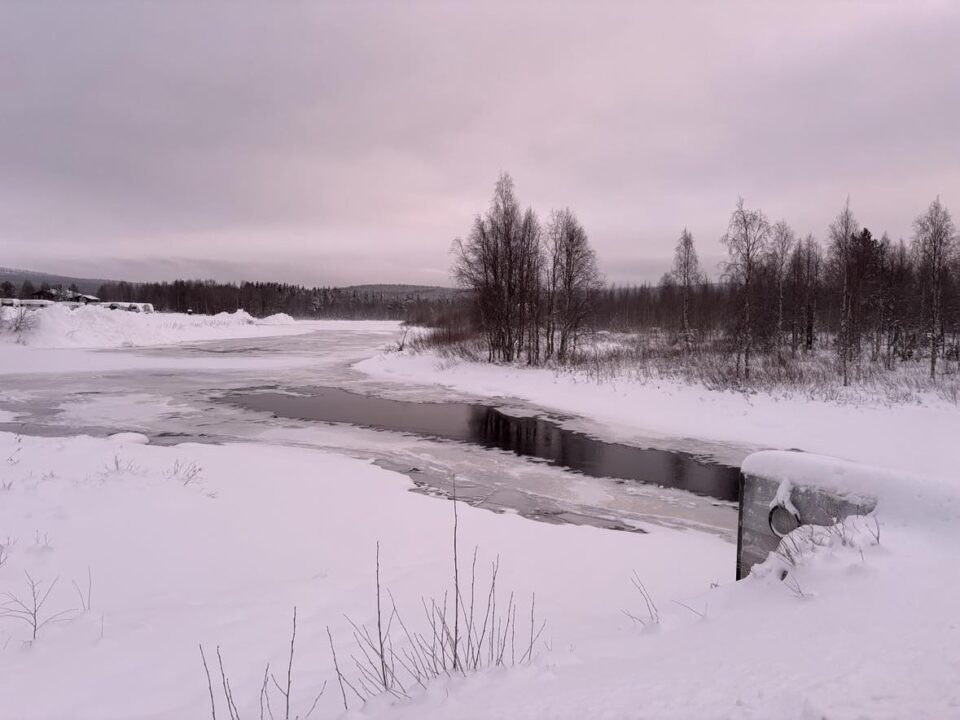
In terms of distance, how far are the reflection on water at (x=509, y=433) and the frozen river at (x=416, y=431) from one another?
0.12ft

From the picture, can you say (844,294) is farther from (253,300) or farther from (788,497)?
(253,300)

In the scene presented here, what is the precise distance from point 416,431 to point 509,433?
8.56 feet

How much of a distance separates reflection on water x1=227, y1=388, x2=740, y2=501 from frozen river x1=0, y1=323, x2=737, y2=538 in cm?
4

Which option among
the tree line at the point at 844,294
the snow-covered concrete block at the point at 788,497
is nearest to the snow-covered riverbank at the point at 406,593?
the snow-covered concrete block at the point at 788,497

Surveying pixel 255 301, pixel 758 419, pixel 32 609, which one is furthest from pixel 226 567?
pixel 255 301

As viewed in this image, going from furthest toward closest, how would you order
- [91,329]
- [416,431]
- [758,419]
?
[91,329]
[758,419]
[416,431]

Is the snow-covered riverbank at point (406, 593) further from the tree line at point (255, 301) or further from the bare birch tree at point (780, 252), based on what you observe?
the tree line at point (255, 301)

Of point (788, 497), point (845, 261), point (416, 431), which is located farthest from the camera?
point (845, 261)

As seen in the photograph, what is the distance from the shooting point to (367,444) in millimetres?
12406

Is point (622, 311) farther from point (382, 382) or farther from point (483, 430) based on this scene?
point (483, 430)

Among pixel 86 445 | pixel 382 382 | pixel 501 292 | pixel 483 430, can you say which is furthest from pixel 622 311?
pixel 86 445

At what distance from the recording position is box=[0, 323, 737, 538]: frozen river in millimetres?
8930

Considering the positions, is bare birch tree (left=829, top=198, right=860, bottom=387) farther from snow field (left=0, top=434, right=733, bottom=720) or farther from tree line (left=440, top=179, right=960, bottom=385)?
snow field (left=0, top=434, right=733, bottom=720)

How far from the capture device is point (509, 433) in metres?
14.4
